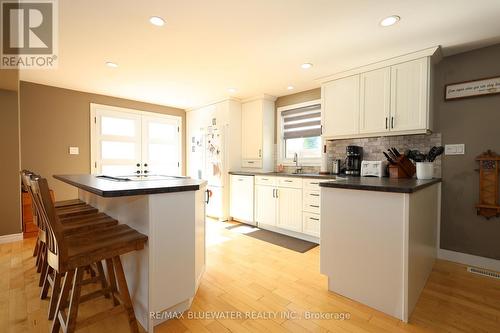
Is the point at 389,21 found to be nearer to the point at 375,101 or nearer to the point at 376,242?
the point at 375,101

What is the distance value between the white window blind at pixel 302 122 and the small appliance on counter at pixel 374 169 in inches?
44.7

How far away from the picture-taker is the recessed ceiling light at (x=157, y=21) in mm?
2016

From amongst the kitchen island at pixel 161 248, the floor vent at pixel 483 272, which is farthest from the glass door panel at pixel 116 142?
the floor vent at pixel 483 272

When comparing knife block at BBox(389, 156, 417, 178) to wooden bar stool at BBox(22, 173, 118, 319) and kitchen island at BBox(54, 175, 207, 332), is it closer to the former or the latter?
kitchen island at BBox(54, 175, 207, 332)

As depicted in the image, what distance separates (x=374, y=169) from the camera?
2.91m

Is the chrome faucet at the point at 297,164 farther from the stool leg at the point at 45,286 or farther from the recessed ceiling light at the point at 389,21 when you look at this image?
the stool leg at the point at 45,286

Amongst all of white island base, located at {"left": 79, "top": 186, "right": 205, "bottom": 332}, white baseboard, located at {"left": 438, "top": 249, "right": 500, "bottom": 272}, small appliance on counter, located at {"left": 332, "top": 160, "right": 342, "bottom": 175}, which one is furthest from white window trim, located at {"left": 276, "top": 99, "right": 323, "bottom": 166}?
white island base, located at {"left": 79, "top": 186, "right": 205, "bottom": 332}

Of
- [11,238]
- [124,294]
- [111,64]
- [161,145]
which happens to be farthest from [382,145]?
[11,238]

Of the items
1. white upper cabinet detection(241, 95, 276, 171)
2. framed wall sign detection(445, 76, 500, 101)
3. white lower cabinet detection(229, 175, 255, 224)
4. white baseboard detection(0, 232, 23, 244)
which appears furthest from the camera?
white upper cabinet detection(241, 95, 276, 171)

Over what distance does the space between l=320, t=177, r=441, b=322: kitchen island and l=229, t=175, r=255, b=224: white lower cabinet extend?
214cm

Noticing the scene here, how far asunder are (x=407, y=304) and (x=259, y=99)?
3591 millimetres

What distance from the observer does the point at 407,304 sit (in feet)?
5.42

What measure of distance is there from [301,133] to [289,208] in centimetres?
140

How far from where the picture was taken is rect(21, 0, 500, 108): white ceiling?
1877 millimetres
